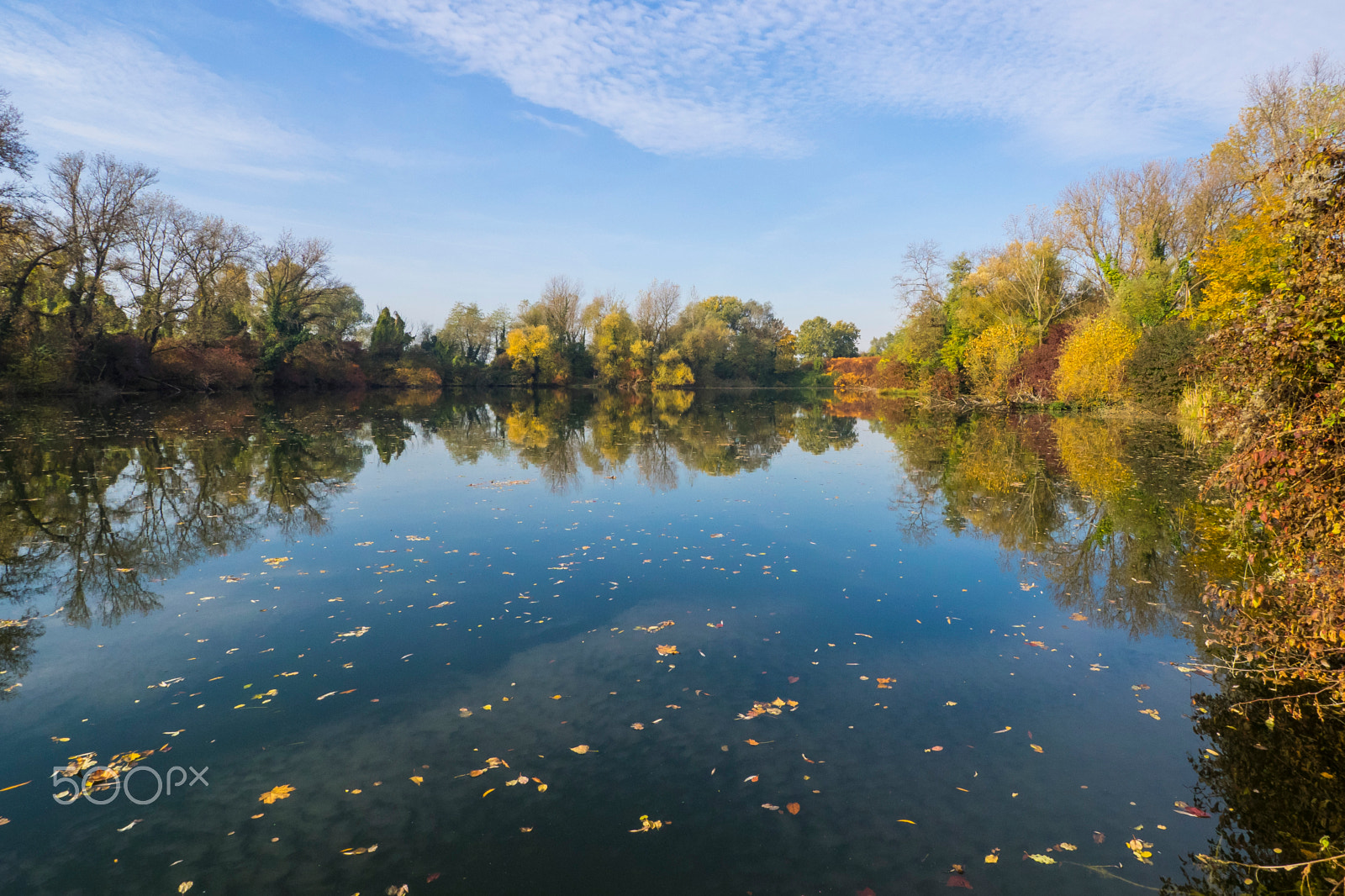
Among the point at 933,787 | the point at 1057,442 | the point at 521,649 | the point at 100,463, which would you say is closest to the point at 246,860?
the point at 521,649

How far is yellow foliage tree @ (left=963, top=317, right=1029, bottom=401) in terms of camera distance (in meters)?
36.3

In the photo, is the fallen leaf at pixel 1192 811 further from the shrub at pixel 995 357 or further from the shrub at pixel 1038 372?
the shrub at pixel 995 357

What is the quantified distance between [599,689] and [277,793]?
2484mm

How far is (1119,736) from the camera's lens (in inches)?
200

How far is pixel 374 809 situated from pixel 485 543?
20.5 feet

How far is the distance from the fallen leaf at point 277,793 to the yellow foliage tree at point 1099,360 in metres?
34.8

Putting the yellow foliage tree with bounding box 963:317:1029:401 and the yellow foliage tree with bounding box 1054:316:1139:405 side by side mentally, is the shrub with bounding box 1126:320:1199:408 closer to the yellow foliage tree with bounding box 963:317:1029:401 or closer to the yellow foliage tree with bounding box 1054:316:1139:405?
the yellow foliage tree with bounding box 1054:316:1139:405

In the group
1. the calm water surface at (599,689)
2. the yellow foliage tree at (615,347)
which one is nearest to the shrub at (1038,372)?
the calm water surface at (599,689)

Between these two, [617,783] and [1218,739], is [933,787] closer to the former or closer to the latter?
[617,783]

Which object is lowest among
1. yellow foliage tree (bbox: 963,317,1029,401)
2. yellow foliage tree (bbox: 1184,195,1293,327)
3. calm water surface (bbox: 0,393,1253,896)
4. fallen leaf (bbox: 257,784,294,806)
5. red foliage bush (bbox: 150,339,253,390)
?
fallen leaf (bbox: 257,784,294,806)

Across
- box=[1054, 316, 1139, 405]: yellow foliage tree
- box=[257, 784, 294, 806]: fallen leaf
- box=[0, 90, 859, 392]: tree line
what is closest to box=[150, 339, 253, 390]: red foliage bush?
box=[0, 90, 859, 392]: tree line

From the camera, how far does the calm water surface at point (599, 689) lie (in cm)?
380

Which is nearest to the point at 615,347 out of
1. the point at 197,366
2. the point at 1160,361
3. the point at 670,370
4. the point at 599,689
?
the point at 670,370

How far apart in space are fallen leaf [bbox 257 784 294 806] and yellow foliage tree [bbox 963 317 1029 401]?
39122 millimetres
